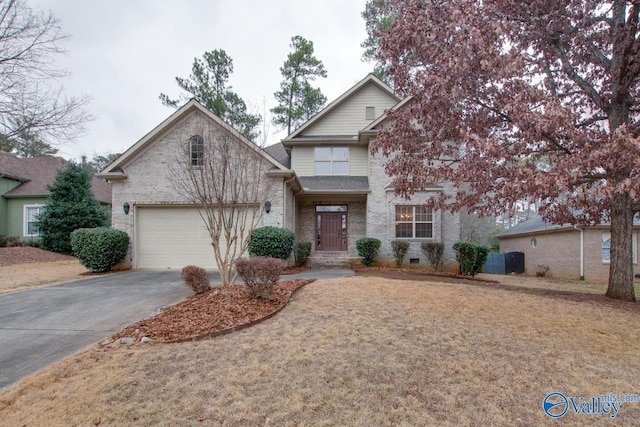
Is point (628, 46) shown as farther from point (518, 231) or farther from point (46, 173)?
point (46, 173)

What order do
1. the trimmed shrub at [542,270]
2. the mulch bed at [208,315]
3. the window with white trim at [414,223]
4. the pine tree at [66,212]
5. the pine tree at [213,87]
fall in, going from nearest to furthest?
1. the mulch bed at [208,315]
2. the window with white trim at [414,223]
3. the pine tree at [66,212]
4. the trimmed shrub at [542,270]
5. the pine tree at [213,87]

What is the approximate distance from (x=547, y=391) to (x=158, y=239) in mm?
12244

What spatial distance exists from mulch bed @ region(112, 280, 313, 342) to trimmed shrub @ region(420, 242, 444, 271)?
27.6 ft

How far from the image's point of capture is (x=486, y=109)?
7.41 meters

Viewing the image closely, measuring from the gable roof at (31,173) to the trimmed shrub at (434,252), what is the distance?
67.8 ft

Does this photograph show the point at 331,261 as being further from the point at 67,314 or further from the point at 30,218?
the point at 30,218

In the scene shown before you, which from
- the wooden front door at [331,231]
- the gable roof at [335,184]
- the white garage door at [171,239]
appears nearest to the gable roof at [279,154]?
the gable roof at [335,184]

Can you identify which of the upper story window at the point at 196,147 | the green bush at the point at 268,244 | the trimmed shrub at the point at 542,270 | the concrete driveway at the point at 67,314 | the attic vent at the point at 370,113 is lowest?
the trimmed shrub at the point at 542,270

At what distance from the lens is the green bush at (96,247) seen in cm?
1062

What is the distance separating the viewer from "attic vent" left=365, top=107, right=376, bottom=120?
1547 cm

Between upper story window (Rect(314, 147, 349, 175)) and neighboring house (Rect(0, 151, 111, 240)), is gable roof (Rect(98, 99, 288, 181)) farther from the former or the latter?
neighboring house (Rect(0, 151, 111, 240))

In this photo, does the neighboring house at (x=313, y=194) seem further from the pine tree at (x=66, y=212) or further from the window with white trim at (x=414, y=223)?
the pine tree at (x=66, y=212)

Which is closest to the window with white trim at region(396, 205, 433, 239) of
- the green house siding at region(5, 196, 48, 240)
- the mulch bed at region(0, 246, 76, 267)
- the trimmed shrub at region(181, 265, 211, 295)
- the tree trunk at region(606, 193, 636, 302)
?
the tree trunk at region(606, 193, 636, 302)

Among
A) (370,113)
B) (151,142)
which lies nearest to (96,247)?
(151,142)
